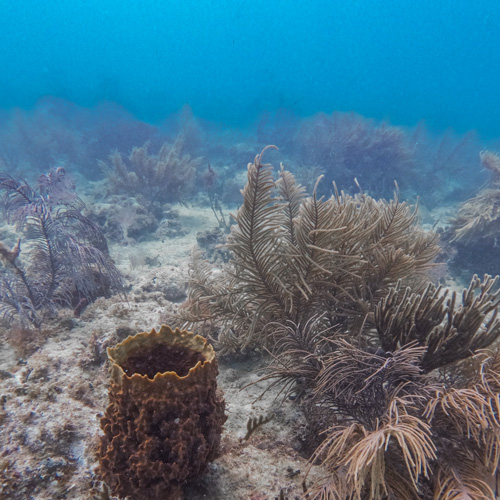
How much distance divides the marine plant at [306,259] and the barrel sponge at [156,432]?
0.91 metres

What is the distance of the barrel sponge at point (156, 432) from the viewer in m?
1.47

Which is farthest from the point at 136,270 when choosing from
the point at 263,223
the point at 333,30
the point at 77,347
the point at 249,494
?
the point at 333,30

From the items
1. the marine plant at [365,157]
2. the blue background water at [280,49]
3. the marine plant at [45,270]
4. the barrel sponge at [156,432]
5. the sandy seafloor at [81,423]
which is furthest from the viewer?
the blue background water at [280,49]

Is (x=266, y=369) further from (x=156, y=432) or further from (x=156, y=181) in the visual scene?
(x=156, y=181)

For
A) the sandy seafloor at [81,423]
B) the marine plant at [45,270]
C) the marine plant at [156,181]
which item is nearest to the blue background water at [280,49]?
the marine plant at [156,181]

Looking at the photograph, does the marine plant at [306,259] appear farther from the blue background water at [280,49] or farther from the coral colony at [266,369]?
the blue background water at [280,49]

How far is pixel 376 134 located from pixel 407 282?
48.7 feet

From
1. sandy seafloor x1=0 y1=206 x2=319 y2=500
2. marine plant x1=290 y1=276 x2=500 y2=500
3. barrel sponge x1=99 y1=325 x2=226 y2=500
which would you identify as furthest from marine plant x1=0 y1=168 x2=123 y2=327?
marine plant x1=290 y1=276 x2=500 y2=500

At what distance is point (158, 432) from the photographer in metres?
1.52

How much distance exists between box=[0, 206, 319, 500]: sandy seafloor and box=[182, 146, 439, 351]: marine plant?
1.99 ft

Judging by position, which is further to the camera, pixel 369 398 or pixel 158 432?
pixel 369 398

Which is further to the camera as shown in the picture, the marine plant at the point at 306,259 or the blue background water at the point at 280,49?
the blue background water at the point at 280,49

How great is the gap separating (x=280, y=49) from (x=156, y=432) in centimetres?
12681

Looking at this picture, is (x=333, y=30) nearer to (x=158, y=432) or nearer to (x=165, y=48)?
(x=165, y=48)
